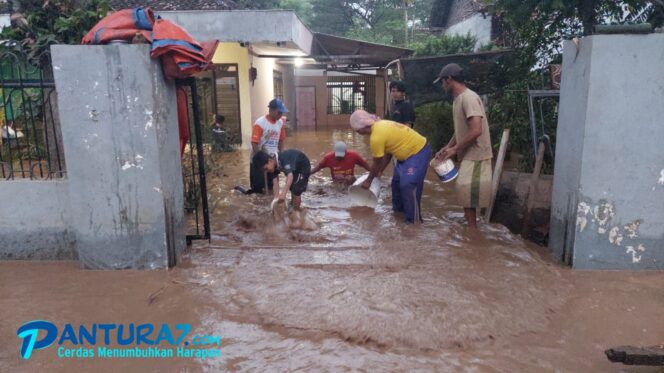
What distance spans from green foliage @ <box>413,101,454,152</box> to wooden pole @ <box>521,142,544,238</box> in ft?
14.6

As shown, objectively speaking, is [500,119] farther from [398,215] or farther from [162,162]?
[162,162]

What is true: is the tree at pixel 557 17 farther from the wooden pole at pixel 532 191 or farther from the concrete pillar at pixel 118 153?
the concrete pillar at pixel 118 153

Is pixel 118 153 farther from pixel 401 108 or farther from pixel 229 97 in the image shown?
pixel 229 97

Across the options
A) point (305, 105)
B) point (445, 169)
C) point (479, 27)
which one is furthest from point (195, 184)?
point (305, 105)

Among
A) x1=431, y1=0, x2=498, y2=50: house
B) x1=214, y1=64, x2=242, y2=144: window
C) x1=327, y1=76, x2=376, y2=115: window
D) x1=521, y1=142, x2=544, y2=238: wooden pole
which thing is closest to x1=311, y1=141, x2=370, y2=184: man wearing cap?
x1=521, y1=142, x2=544, y2=238: wooden pole

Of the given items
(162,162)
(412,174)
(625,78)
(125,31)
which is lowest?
(412,174)

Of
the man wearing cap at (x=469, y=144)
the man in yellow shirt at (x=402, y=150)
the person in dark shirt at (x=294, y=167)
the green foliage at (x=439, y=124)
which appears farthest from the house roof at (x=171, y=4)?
the man wearing cap at (x=469, y=144)

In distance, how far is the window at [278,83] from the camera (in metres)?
17.4

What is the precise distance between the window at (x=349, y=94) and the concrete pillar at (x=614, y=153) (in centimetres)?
1786

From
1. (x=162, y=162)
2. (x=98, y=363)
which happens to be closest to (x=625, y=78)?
(x=162, y=162)

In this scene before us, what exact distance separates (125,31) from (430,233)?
348cm

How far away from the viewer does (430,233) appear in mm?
5105

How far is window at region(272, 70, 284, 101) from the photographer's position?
17.4m

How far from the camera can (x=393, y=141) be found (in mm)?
5250
